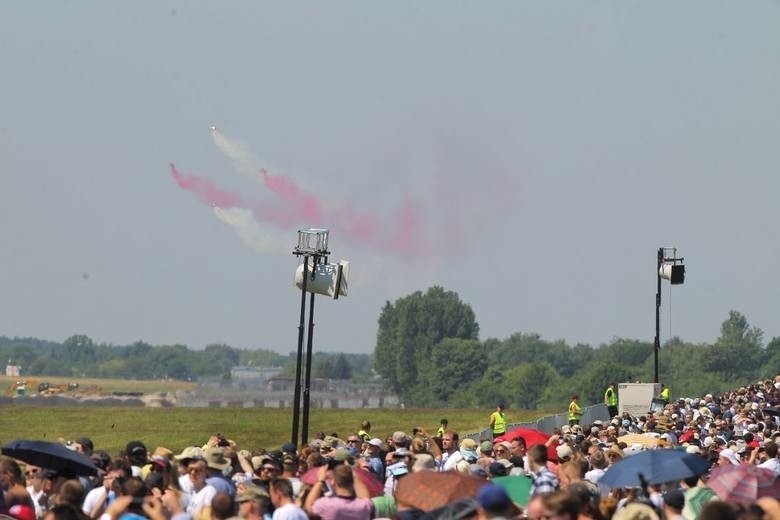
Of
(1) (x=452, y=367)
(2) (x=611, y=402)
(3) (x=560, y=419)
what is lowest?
(3) (x=560, y=419)

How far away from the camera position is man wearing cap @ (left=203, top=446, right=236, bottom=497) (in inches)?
541

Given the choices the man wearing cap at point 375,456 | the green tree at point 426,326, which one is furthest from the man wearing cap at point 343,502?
the green tree at point 426,326

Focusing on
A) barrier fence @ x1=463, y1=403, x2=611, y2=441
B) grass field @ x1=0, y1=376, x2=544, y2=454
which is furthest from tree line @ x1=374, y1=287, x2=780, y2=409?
barrier fence @ x1=463, y1=403, x2=611, y2=441

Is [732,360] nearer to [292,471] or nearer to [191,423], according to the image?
[191,423]

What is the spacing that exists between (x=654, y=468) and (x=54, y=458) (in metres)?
5.34

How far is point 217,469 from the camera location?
14.2m

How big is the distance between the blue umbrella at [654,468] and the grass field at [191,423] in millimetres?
43732

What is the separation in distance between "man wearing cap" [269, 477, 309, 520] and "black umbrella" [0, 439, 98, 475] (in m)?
2.63

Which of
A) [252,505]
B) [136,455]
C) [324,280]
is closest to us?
[252,505]

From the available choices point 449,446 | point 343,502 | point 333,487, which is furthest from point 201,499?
point 449,446

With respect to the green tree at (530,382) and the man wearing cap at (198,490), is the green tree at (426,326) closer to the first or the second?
the green tree at (530,382)

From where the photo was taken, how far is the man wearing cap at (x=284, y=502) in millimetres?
11956

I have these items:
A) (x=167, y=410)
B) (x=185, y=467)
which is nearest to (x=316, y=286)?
(x=185, y=467)

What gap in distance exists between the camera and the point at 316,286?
39.4 meters
